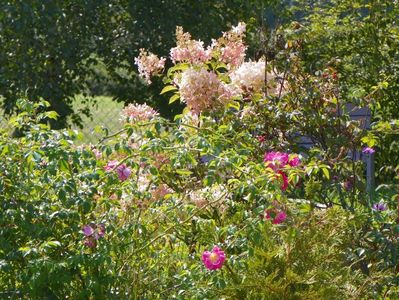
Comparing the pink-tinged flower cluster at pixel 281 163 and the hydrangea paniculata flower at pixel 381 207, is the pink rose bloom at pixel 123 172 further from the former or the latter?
the hydrangea paniculata flower at pixel 381 207

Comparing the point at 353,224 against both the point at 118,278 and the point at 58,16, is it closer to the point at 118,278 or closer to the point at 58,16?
the point at 118,278

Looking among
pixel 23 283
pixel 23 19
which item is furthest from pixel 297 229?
pixel 23 19

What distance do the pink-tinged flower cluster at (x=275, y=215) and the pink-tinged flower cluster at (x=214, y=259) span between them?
0.72 ft

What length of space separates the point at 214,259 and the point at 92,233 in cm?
41

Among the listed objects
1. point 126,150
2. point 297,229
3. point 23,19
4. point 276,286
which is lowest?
point 276,286

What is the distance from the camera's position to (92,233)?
3.35 metres

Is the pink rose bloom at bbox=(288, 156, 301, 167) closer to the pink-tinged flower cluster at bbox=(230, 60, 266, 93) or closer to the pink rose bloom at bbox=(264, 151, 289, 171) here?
the pink rose bloom at bbox=(264, 151, 289, 171)

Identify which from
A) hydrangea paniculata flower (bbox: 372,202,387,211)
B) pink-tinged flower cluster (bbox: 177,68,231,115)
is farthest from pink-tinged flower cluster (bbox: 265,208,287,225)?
pink-tinged flower cluster (bbox: 177,68,231,115)

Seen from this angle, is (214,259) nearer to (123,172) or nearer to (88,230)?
(88,230)

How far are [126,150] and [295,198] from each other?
104cm

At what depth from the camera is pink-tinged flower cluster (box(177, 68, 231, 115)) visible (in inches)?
171

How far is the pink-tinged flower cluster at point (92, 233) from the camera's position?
335cm

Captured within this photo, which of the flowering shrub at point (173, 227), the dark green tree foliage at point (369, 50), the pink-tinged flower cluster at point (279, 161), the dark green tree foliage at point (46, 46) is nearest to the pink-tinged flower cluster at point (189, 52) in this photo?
the flowering shrub at point (173, 227)

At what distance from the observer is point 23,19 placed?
7.81 m
